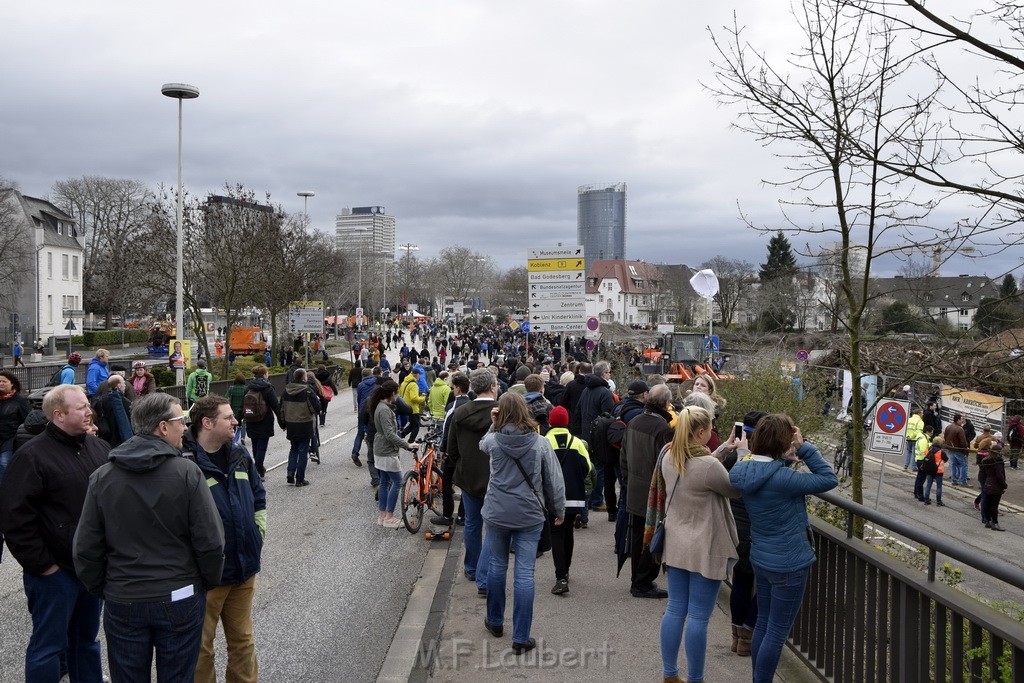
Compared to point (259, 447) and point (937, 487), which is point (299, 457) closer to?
point (259, 447)

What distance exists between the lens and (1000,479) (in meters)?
16.4

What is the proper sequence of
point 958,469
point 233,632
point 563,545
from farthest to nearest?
point 958,469
point 563,545
point 233,632

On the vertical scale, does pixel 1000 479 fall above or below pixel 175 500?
below

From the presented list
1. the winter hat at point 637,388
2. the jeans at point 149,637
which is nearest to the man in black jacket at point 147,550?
the jeans at point 149,637

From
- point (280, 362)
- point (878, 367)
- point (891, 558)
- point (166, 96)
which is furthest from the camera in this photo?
point (280, 362)

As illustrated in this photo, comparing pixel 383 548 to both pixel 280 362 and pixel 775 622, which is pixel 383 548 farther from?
pixel 280 362

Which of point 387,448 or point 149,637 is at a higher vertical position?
A: point 149,637

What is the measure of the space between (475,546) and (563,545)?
0.85 m

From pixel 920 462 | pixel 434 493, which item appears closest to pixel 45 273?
pixel 434 493

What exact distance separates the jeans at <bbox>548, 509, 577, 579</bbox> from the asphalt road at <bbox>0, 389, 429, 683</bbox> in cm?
138

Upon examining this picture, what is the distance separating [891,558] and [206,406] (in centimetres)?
373

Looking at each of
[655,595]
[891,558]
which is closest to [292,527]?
[655,595]

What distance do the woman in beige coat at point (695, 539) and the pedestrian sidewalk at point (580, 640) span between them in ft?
1.53

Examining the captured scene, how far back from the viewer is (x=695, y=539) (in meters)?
4.74
